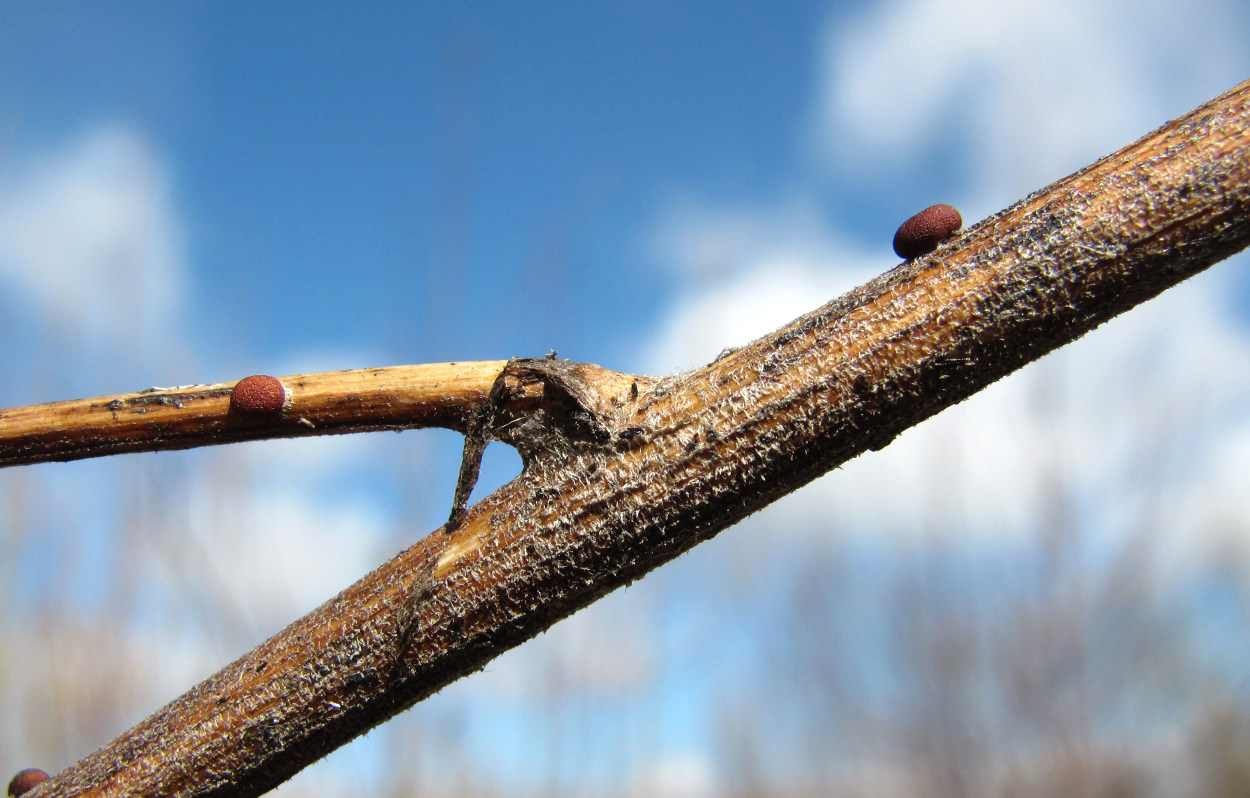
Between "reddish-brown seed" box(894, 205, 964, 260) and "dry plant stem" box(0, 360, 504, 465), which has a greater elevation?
"dry plant stem" box(0, 360, 504, 465)

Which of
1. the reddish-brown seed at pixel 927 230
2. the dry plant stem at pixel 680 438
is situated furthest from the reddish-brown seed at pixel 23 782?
the reddish-brown seed at pixel 927 230

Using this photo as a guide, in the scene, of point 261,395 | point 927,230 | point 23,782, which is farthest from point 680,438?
point 23,782

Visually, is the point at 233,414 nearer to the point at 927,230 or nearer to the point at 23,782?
the point at 23,782

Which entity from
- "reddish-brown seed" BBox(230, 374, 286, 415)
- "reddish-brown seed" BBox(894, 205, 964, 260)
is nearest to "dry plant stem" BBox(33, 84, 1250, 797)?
"reddish-brown seed" BBox(894, 205, 964, 260)

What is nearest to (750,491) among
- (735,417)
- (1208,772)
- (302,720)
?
(735,417)

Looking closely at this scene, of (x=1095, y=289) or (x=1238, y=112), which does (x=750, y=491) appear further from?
(x=1238, y=112)

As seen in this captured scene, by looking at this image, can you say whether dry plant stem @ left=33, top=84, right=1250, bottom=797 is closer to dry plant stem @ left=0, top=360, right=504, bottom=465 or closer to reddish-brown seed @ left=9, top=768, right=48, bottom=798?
dry plant stem @ left=0, top=360, right=504, bottom=465

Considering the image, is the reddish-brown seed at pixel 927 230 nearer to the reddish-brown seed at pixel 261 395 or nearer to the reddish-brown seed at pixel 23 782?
the reddish-brown seed at pixel 261 395
